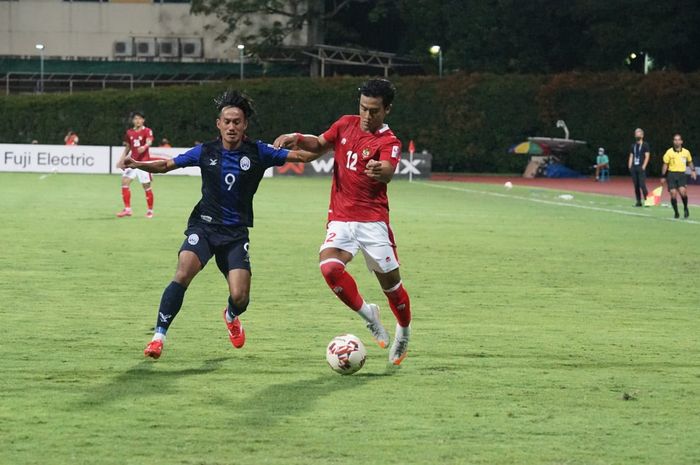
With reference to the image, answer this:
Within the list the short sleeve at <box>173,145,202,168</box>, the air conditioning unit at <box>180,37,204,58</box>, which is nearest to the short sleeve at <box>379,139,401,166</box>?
the short sleeve at <box>173,145,202,168</box>

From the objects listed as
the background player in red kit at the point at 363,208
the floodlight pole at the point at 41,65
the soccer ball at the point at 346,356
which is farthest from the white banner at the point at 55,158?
the soccer ball at the point at 346,356

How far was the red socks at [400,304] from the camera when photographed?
9406mm

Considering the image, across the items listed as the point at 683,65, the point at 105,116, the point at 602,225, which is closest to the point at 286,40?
the point at 105,116

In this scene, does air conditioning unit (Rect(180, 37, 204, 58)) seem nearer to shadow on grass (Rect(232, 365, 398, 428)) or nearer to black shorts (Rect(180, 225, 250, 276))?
black shorts (Rect(180, 225, 250, 276))

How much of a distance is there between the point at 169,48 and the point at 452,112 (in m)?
26.7

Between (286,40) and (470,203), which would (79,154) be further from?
(286,40)

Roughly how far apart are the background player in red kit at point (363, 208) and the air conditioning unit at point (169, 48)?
74393mm

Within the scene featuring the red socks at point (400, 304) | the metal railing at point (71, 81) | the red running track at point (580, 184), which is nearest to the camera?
the red socks at point (400, 304)

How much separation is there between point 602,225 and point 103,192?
1608 cm

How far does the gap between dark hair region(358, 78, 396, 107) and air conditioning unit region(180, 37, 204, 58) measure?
74387 mm

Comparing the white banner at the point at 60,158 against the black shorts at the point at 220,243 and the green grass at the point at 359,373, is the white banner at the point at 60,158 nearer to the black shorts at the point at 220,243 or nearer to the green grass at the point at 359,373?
the green grass at the point at 359,373

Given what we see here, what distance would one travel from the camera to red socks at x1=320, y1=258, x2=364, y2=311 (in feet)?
30.3

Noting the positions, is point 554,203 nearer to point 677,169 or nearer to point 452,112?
point 677,169

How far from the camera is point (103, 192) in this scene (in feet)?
121
